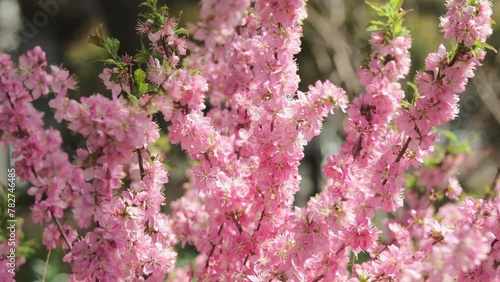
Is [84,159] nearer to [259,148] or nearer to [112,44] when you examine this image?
[112,44]

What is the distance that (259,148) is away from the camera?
4.27 ft

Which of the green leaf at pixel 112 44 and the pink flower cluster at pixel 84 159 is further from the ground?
the green leaf at pixel 112 44

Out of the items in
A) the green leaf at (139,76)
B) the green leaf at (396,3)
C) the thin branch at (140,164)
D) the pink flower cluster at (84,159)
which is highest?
the green leaf at (396,3)

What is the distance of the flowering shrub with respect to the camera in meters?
1.04

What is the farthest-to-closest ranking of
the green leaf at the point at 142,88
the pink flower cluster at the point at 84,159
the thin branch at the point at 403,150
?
the thin branch at the point at 403,150 → the green leaf at the point at 142,88 → the pink flower cluster at the point at 84,159

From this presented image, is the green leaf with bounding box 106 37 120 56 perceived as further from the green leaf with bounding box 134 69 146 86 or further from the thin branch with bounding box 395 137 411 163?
the thin branch with bounding box 395 137 411 163

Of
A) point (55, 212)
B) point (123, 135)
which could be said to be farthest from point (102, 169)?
point (55, 212)

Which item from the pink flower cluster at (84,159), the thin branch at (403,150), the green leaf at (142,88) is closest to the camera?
the pink flower cluster at (84,159)

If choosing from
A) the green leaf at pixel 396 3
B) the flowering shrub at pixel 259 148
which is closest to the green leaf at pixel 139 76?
the flowering shrub at pixel 259 148

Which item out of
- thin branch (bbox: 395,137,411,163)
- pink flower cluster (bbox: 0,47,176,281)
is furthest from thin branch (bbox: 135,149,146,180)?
thin branch (bbox: 395,137,411,163)

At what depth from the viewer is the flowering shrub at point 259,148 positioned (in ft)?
3.42

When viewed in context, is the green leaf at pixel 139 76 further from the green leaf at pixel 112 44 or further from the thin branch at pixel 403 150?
the thin branch at pixel 403 150

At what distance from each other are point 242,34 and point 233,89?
131 millimetres

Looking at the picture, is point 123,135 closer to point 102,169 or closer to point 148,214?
point 102,169
